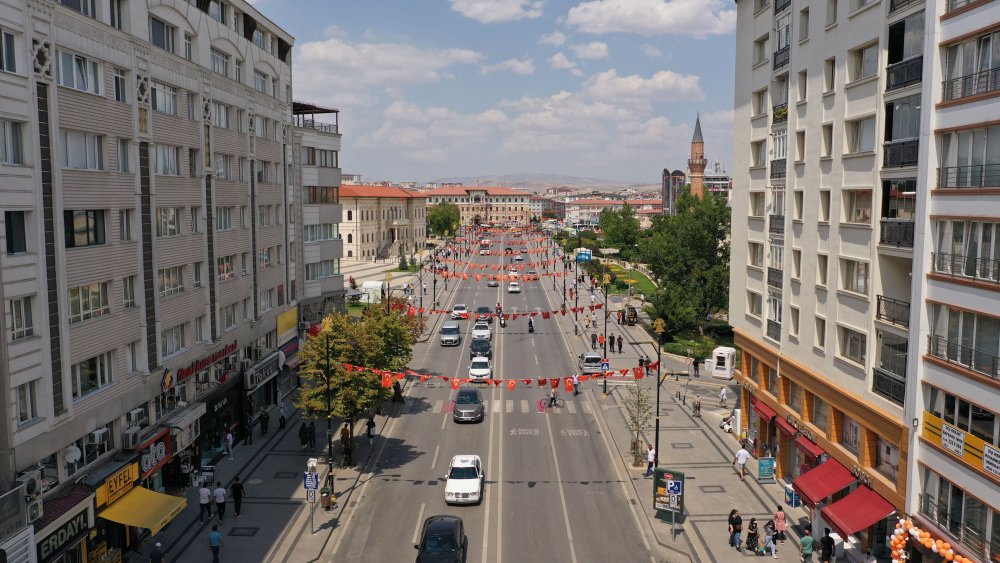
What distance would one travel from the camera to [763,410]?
36.1 m

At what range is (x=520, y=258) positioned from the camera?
14325 centimetres

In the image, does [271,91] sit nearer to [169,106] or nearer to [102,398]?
[169,106]

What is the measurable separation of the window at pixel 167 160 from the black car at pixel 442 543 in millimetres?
17316

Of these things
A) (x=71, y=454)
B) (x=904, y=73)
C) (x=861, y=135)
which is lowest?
(x=71, y=454)

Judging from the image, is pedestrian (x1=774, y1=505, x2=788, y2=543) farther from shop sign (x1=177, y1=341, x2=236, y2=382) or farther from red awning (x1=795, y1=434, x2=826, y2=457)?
shop sign (x1=177, y1=341, x2=236, y2=382)

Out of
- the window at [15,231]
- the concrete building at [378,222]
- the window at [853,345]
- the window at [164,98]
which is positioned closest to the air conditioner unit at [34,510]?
the window at [15,231]

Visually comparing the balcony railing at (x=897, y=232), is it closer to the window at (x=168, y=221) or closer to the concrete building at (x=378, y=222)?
the window at (x=168, y=221)

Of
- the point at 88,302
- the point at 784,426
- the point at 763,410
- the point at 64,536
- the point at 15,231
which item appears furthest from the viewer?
the point at 763,410

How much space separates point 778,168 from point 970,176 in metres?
14.0

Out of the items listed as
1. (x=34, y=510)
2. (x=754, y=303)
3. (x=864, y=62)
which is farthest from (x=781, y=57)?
(x=34, y=510)

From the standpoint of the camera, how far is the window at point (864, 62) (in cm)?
2572

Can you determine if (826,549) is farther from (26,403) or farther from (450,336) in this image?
(450,336)

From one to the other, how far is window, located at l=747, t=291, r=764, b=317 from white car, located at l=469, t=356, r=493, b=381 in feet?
61.7

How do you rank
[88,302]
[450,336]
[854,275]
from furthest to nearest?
[450,336] < [854,275] < [88,302]
